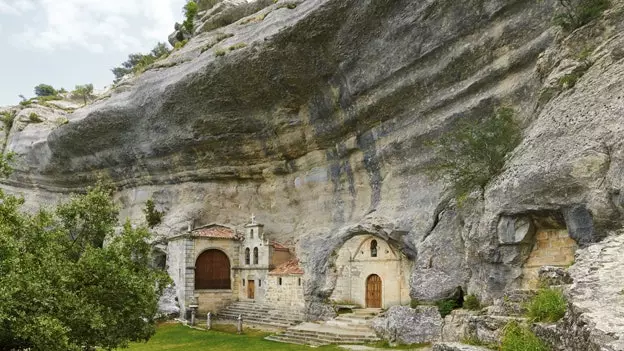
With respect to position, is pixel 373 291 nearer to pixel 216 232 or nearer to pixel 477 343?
pixel 216 232

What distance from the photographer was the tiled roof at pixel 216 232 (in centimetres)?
3325

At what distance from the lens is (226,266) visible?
33812mm

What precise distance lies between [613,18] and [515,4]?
5.12 metres

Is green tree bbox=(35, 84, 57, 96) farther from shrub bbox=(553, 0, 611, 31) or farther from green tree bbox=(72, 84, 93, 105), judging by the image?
shrub bbox=(553, 0, 611, 31)

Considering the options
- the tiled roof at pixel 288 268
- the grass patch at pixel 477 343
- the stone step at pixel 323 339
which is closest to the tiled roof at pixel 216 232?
the tiled roof at pixel 288 268

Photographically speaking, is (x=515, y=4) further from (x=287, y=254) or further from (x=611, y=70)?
(x=287, y=254)

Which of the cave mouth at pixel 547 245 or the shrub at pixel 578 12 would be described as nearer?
the cave mouth at pixel 547 245

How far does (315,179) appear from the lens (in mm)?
31719

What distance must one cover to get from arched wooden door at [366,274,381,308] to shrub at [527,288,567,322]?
60.9ft

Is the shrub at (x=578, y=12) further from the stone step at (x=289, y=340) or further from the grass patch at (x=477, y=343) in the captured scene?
the stone step at (x=289, y=340)

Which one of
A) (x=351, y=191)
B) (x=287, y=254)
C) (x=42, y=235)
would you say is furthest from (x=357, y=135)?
(x=42, y=235)

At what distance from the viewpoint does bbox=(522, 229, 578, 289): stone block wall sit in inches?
571

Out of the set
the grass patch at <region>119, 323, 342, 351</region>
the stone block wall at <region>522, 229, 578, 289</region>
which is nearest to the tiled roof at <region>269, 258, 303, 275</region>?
the grass patch at <region>119, 323, 342, 351</region>

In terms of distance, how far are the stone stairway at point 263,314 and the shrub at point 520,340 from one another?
63.6 ft
